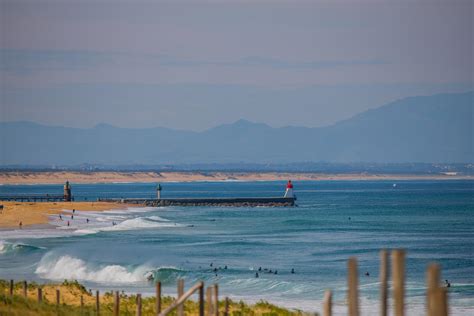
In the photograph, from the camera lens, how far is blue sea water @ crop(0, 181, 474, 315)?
45094 millimetres

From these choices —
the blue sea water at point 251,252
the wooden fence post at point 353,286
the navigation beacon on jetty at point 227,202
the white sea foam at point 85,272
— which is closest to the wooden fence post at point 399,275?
the wooden fence post at point 353,286

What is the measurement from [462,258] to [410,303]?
2233 cm

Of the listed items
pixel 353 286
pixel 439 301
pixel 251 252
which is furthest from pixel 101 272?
pixel 439 301

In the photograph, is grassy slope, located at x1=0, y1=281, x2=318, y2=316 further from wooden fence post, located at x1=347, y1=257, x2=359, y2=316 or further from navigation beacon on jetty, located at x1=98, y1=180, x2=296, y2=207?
navigation beacon on jetty, located at x1=98, y1=180, x2=296, y2=207

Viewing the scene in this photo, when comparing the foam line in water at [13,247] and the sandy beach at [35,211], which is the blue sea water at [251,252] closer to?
the foam line in water at [13,247]

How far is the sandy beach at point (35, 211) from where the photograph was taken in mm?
90188

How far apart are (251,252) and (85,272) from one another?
606 inches

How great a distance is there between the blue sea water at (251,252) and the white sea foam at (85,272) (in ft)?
0.18

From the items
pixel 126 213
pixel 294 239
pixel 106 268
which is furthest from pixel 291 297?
pixel 126 213

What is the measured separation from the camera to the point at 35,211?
102312 mm

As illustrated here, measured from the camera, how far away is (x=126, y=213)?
4427 inches

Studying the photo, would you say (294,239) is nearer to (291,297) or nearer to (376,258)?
(376,258)

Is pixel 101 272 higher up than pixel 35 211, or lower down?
lower down

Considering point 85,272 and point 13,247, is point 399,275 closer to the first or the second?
point 85,272
